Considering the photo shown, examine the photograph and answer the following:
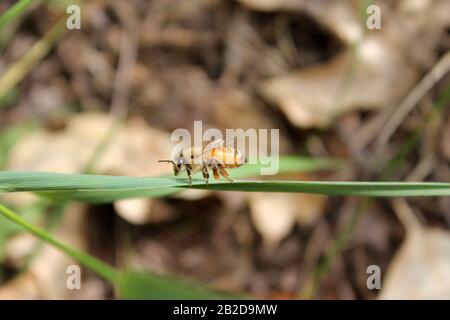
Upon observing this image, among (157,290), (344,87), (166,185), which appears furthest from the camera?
A: (344,87)

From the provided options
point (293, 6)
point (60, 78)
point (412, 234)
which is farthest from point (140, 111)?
point (412, 234)

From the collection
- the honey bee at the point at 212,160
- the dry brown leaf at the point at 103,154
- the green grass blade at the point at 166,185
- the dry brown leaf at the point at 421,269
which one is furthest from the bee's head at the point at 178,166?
the dry brown leaf at the point at 421,269

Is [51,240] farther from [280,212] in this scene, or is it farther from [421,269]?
[421,269]

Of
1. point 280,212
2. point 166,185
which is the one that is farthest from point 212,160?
point 280,212

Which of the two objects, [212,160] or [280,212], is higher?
[280,212]

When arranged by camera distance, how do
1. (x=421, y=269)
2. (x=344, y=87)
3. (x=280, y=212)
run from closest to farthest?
(x=421, y=269)
(x=280, y=212)
(x=344, y=87)

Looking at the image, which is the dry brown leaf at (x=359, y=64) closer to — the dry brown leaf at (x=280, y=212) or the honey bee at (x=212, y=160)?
the dry brown leaf at (x=280, y=212)

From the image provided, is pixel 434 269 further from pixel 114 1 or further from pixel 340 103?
pixel 114 1

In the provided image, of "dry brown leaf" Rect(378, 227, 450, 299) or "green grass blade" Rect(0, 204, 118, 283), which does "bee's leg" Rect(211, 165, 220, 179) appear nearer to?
"green grass blade" Rect(0, 204, 118, 283)
